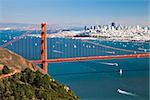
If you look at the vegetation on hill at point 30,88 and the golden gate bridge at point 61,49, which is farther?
the golden gate bridge at point 61,49

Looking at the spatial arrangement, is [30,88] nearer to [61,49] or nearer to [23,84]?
[23,84]

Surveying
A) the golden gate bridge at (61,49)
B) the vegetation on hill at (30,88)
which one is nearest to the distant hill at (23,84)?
the vegetation on hill at (30,88)

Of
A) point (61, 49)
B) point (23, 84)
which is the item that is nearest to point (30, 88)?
point (23, 84)

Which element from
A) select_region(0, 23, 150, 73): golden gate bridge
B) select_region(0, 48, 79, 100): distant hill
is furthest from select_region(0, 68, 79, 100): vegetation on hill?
select_region(0, 23, 150, 73): golden gate bridge

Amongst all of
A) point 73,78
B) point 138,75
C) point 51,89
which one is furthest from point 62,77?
point 51,89

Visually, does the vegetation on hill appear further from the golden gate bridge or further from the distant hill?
the golden gate bridge

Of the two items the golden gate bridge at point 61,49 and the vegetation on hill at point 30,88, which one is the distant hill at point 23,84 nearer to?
the vegetation on hill at point 30,88
